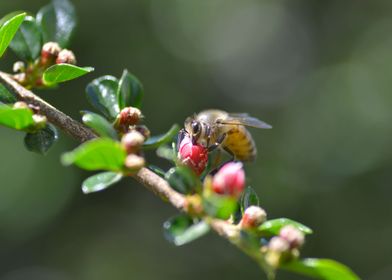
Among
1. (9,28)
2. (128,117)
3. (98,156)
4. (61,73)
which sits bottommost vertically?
(98,156)

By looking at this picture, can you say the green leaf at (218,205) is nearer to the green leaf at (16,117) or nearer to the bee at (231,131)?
the green leaf at (16,117)

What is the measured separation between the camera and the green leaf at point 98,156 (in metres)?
1.34

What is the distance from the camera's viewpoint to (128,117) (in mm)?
1856

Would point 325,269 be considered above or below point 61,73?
below

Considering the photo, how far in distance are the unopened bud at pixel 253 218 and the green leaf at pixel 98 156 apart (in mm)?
331

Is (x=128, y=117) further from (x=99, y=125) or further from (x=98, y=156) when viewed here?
(x=98, y=156)

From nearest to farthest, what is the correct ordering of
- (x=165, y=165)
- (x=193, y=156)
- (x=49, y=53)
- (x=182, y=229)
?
(x=182, y=229) < (x=193, y=156) < (x=49, y=53) < (x=165, y=165)

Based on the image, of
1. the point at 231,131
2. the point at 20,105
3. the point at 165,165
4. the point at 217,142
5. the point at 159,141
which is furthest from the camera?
the point at 165,165

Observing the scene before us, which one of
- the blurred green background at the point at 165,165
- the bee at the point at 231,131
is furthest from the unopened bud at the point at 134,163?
the blurred green background at the point at 165,165

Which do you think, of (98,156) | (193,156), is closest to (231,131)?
(193,156)

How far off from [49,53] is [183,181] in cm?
77

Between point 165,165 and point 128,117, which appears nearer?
point 128,117

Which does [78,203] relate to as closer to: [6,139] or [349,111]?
[6,139]

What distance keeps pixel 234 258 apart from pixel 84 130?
5.89m
